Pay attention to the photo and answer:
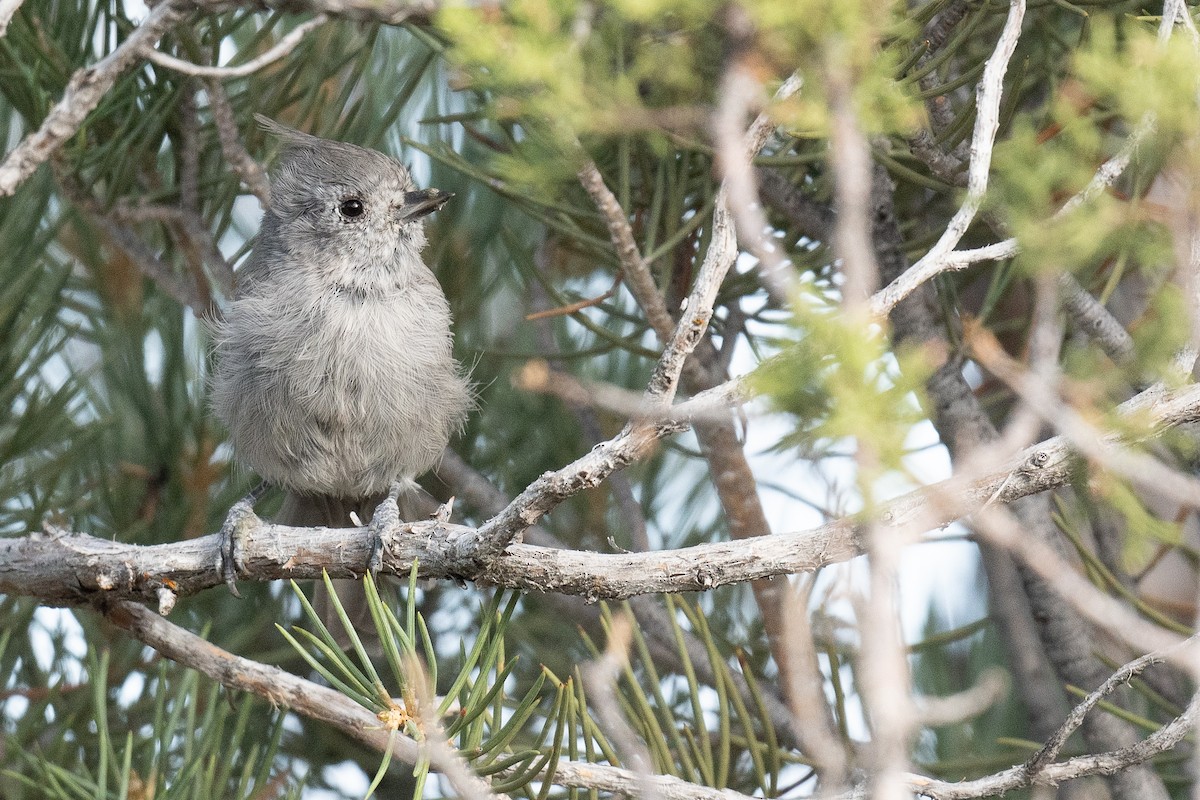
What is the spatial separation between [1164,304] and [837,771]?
24.1 inches

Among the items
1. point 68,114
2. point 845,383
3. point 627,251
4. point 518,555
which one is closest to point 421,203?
point 627,251

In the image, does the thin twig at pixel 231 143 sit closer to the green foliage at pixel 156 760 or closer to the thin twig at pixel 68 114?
the thin twig at pixel 68 114

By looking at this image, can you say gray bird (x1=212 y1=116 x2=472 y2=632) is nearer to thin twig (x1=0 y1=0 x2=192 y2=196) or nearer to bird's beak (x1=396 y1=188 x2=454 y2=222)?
bird's beak (x1=396 y1=188 x2=454 y2=222)

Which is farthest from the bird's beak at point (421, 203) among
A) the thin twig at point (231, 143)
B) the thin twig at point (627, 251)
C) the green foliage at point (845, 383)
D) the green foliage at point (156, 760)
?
the green foliage at point (845, 383)

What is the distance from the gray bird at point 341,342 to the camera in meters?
3.07

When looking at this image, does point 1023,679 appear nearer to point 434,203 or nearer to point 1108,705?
point 1108,705

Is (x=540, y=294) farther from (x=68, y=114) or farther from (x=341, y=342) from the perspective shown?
(x=68, y=114)

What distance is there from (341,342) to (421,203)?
0.42m

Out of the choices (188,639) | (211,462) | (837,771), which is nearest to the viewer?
(837,771)

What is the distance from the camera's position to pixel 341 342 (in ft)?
10.00

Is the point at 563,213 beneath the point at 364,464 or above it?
above

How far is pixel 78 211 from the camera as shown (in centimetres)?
302

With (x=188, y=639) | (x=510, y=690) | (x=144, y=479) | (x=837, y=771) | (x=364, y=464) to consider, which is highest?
(x=364, y=464)

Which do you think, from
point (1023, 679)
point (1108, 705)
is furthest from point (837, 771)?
point (1023, 679)
